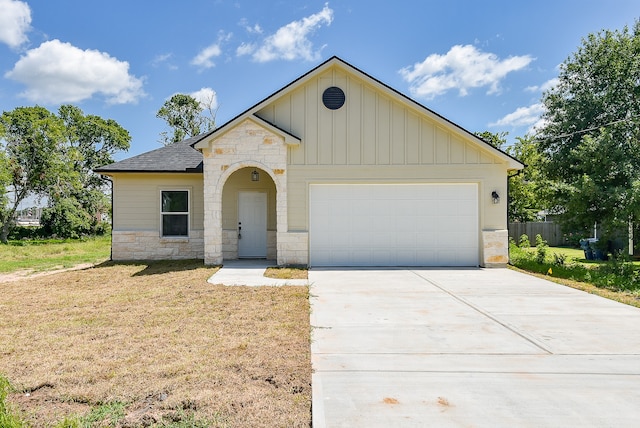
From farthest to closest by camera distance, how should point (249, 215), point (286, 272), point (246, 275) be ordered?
point (249, 215), point (286, 272), point (246, 275)

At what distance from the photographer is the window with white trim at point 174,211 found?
12625mm

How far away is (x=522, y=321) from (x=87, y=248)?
18.3m

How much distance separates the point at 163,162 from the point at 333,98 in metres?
6.22

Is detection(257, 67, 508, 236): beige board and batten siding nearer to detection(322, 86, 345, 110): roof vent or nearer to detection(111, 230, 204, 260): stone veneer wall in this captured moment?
detection(322, 86, 345, 110): roof vent

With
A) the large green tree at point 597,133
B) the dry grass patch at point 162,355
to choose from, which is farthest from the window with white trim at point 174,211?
the large green tree at point 597,133

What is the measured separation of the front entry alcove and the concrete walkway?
3.30 feet

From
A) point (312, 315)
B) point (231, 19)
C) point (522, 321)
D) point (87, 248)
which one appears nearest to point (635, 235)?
point (522, 321)

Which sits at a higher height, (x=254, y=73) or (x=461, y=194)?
(x=254, y=73)

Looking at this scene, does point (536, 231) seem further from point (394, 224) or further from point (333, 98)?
point (333, 98)

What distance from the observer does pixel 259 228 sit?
41.1 feet

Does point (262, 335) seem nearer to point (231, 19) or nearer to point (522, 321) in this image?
point (522, 321)

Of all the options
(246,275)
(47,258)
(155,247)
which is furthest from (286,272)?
(47,258)

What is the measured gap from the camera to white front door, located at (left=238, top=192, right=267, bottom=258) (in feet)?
40.9

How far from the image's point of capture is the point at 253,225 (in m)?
12.5
